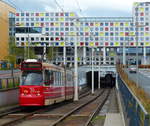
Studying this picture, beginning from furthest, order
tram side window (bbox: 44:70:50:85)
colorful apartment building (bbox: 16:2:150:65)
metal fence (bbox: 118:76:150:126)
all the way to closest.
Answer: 1. colorful apartment building (bbox: 16:2:150:65)
2. tram side window (bbox: 44:70:50:85)
3. metal fence (bbox: 118:76:150:126)

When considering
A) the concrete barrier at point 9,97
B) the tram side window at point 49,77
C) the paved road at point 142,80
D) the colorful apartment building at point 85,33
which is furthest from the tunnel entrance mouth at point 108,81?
the tram side window at point 49,77

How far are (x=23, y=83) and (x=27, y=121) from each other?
173 inches

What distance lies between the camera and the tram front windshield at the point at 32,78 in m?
20.6

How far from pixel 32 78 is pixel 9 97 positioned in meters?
4.02

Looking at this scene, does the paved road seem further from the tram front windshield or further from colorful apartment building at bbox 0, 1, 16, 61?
colorful apartment building at bbox 0, 1, 16, 61

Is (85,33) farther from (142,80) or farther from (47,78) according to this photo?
(47,78)

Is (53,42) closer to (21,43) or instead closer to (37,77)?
(21,43)

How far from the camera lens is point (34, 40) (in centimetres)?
8175

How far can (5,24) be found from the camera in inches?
3031

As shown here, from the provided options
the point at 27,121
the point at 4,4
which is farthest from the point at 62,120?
the point at 4,4

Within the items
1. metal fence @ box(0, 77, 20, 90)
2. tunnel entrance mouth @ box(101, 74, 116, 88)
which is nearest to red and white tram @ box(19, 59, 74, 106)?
metal fence @ box(0, 77, 20, 90)

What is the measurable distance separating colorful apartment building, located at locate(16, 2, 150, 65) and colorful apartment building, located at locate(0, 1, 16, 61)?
193 cm

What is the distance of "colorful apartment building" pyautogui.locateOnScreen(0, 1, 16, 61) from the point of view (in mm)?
71125

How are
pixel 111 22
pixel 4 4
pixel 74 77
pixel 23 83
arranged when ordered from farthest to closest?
pixel 111 22 < pixel 4 4 < pixel 74 77 < pixel 23 83
